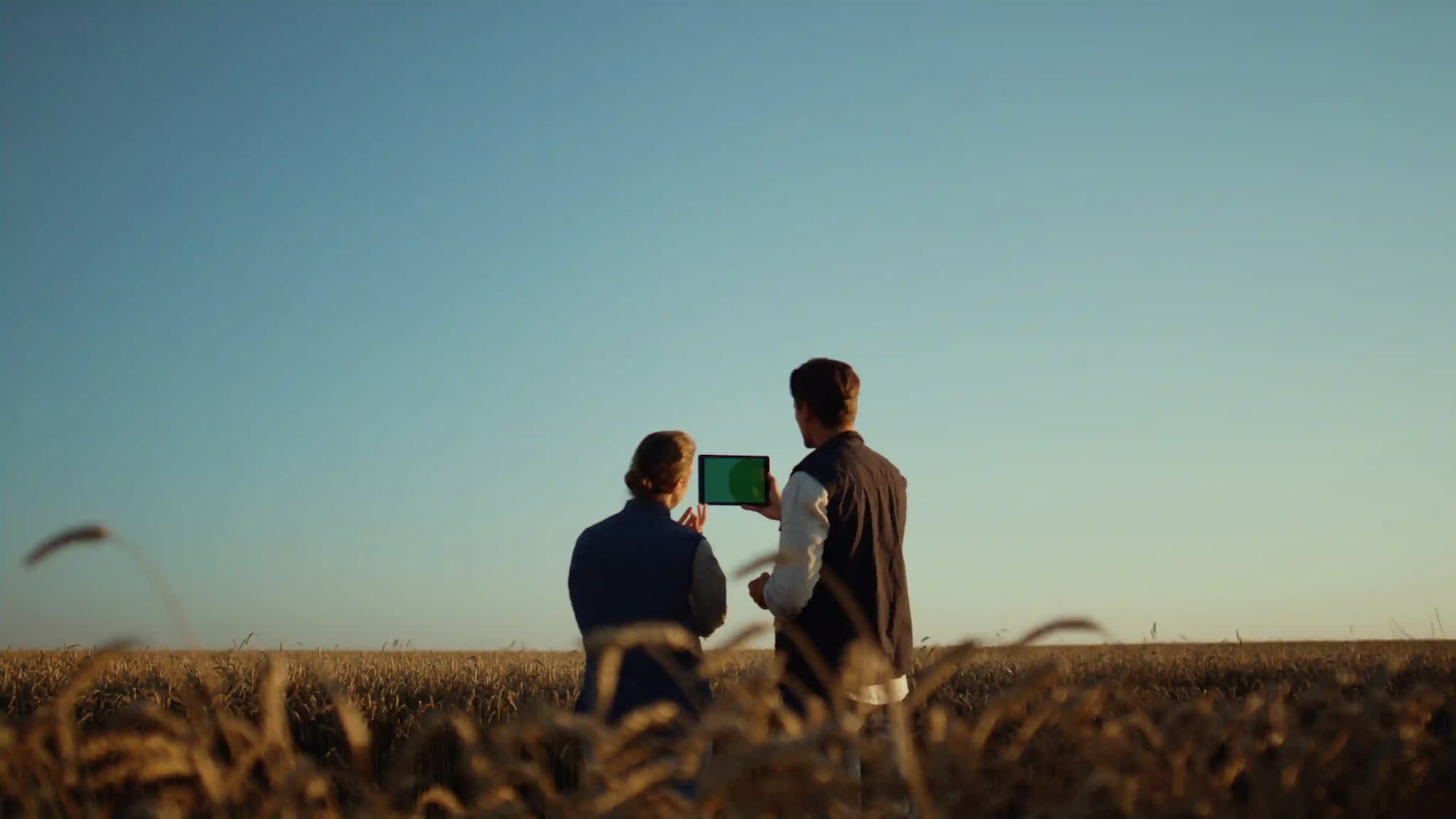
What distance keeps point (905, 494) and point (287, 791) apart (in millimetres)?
3870

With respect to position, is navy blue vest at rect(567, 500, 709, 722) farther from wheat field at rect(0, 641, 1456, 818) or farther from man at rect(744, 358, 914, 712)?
wheat field at rect(0, 641, 1456, 818)

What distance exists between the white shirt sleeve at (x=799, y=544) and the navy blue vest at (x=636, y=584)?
0.48 metres

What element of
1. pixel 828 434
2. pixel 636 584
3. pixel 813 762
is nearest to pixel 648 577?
pixel 636 584

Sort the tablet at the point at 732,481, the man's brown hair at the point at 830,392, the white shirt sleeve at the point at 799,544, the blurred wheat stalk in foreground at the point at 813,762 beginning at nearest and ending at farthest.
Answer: the blurred wheat stalk in foreground at the point at 813,762 → the white shirt sleeve at the point at 799,544 → the man's brown hair at the point at 830,392 → the tablet at the point at 732,481

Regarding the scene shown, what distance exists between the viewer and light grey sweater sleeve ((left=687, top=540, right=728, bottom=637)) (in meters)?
5.05

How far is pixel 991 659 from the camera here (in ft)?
35.7

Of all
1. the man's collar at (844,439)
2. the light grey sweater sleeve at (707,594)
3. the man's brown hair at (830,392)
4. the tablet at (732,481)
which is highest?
the man's brown hair at (830,392)

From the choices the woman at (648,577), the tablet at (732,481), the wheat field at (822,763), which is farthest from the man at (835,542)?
the wheat field at (822,763)

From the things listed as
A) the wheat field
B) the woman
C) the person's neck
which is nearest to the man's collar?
the person's neck

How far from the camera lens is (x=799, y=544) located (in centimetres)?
463

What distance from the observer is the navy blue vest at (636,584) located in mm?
4855

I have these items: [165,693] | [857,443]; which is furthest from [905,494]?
[165,693]

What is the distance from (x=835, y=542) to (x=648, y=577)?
34.0 inches

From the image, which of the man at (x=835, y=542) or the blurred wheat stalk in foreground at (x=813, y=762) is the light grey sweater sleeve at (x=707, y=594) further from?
the blurred wheat stalk in foreground at (x=813, y=762)
